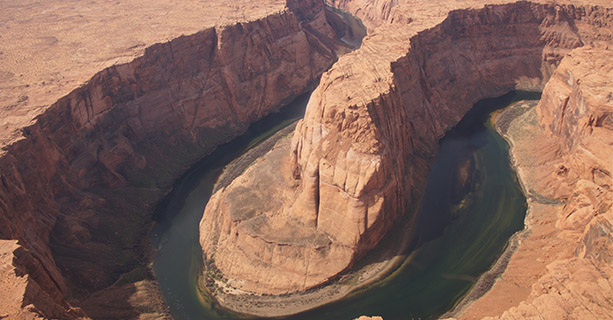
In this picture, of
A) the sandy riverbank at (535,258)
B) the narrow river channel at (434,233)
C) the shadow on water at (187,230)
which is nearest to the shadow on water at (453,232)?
the narrow river channel at (434,233)

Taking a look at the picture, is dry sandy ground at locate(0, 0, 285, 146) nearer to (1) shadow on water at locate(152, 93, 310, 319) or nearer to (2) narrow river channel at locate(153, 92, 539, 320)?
(1) shadow on water at locate(152, 93, 310, 319)

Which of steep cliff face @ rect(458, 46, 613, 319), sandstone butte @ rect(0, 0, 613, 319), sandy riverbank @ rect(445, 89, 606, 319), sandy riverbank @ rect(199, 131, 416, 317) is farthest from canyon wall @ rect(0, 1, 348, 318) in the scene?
steep cliff face @ rect(458, 46, 613, 319)

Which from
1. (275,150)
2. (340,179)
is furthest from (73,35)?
(340,179)

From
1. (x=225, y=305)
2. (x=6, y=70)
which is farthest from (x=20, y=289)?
(x=6, y=70)

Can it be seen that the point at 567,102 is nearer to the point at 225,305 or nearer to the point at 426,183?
the point at 426,183

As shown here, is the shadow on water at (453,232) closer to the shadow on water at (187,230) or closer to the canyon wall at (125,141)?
the shadow on water at (187,230)
